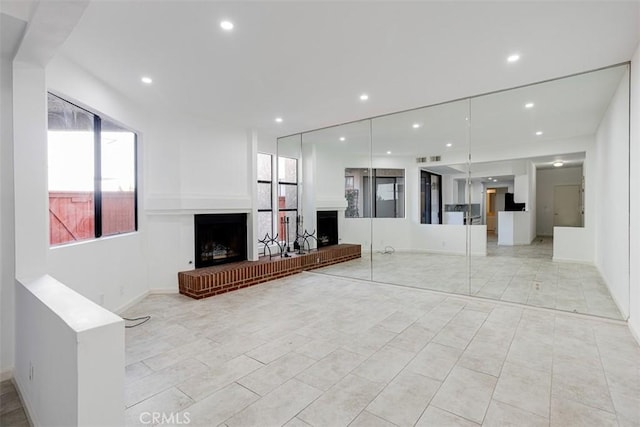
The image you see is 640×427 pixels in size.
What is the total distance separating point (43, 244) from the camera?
257cm

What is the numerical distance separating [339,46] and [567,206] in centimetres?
472

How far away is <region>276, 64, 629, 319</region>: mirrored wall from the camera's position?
161 inches

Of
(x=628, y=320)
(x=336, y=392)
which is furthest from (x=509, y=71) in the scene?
(x=336, y=392)

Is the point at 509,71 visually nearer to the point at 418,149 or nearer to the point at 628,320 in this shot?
the point at 628,320

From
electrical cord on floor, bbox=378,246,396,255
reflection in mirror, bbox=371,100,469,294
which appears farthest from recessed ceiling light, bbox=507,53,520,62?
electrical cord on floor, bbox=378,246,396,255

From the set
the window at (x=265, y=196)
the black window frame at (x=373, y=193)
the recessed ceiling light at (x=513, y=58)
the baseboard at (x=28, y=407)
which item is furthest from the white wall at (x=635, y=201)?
the window at (x=265, y=196)

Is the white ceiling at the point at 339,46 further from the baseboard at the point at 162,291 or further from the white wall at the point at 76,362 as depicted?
the baseboard at the point at 162,291

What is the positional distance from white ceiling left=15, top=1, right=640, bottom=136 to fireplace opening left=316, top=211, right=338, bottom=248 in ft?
11.1

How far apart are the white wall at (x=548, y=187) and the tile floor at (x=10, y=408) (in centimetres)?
698

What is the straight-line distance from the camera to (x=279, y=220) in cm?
668

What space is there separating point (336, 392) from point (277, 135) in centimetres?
546

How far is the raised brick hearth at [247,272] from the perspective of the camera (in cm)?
448

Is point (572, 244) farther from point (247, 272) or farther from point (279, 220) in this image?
point (247, 272)

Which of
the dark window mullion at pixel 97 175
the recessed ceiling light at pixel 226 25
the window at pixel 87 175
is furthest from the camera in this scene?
the dark window mullion at pixel 97 175
